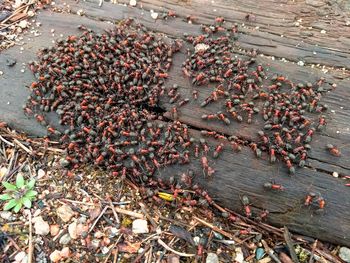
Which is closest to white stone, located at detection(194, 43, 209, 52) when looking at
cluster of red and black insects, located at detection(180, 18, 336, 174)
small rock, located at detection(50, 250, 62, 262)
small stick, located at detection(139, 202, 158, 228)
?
cluster of red and black insects, located at detection(180, 18, 336, 174)

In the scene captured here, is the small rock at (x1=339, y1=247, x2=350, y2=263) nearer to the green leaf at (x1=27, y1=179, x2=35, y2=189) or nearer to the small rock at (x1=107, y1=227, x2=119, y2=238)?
the small rock at (x1=107, y1=227, x2=119, y2=238)

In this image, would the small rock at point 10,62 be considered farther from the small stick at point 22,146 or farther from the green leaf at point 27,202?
the green leaf at point 27,202

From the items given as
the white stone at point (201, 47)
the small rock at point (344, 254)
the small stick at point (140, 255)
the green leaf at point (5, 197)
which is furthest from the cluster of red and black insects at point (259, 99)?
the green leaf at point (5, 197)

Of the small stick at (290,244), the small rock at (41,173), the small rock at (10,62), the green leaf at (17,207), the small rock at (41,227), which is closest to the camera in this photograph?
the small stick at (290,244)

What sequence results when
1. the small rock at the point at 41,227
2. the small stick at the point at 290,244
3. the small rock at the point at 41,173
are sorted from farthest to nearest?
the small rock at the point at 41,173 < the small rock at the point at 41,227 < the small stick at the point at 290,244

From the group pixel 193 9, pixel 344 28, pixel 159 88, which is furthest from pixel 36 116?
pixel 344 28

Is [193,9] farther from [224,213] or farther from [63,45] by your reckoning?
[224,213]
